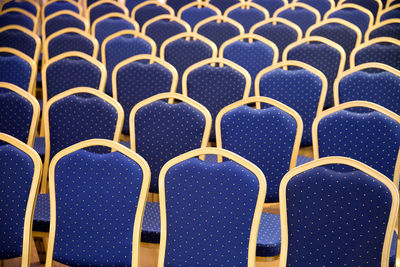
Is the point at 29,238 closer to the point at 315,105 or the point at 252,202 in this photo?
the point at 252,202

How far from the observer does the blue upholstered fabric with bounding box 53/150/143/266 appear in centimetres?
230

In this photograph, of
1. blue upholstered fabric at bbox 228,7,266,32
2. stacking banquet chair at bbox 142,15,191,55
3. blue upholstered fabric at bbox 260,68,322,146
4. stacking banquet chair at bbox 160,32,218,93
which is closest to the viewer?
blue upholstered fabric at bbox 260,68,322,146

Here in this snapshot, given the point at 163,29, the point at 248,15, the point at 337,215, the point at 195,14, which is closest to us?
the point at 337,215

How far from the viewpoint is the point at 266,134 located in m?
2.86

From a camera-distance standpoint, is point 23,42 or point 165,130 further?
point 23,42

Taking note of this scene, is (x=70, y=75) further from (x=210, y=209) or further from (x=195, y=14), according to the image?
(x=195, y=14)

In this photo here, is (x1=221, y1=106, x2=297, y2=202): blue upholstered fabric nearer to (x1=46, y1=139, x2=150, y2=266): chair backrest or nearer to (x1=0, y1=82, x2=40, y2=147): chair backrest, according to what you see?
(x1=46, y1=139, x2=150, y2=266): chair backrest

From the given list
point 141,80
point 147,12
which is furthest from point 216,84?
point 147,12

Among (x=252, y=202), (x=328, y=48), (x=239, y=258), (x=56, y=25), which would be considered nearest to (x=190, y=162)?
(x=252, y=202)

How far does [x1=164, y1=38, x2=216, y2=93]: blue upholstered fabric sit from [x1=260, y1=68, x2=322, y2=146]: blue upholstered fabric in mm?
970

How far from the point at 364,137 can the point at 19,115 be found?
2015mm

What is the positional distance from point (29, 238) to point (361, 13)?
4.24 m

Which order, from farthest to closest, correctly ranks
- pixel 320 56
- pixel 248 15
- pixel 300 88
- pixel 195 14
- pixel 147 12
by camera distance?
pixel 147 12
pixel 195 14
pixel 248 15
pixel 320 56
pixel 300 88

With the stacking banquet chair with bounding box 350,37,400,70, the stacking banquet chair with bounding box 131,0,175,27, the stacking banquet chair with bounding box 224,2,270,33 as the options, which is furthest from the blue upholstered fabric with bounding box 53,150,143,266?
the stacking banquet chair with bounding box 131,0,175,27
